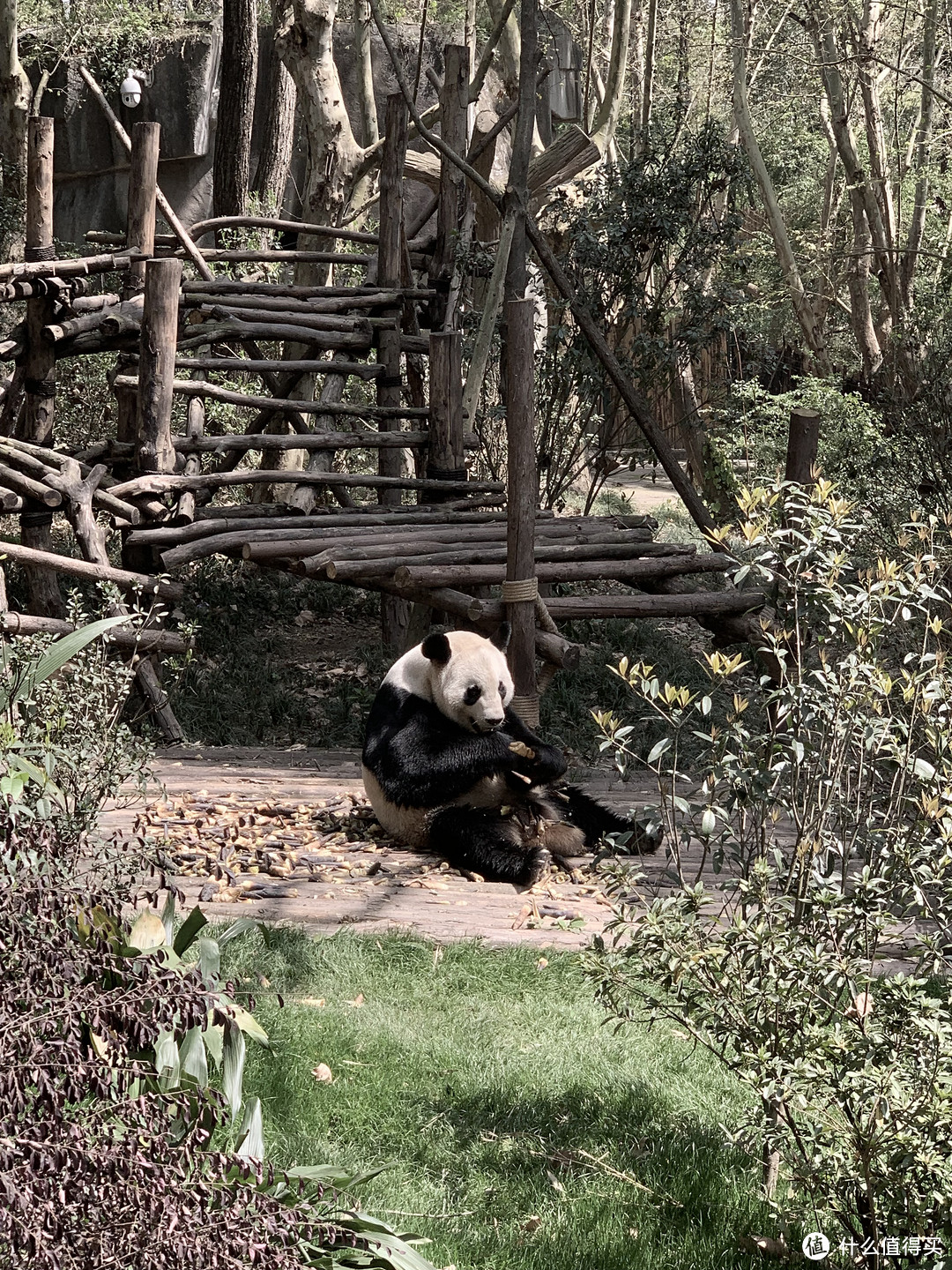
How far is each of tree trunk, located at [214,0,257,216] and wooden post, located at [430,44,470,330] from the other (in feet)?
12.4

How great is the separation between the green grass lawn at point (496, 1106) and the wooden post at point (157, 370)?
3952mm

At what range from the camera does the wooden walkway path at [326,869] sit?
14.5 feet

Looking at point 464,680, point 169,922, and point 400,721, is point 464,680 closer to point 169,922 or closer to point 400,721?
point 400,721

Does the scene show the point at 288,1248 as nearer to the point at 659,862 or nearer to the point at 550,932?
the point at 550,932

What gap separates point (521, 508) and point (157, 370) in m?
2.81

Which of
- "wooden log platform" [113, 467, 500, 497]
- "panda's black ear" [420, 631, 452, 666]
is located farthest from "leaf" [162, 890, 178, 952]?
"wooden log platform" [113, 467, 500, 497]

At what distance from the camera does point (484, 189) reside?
7785mm

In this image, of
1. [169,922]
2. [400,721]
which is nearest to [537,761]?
[400,721]

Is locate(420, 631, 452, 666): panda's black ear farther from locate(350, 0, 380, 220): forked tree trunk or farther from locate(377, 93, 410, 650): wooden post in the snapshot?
locate(350, 0, 380, 220): forked tree trunk

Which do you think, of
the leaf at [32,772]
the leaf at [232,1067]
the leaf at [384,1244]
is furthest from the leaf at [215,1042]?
the leaf at [32,772]

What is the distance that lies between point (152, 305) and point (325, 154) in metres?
4.59

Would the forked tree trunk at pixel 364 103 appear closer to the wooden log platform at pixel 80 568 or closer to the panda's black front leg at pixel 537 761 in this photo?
the wooden log platform at pixel 80 568

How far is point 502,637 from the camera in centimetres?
615

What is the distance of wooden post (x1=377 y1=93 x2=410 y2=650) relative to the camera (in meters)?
8.94
